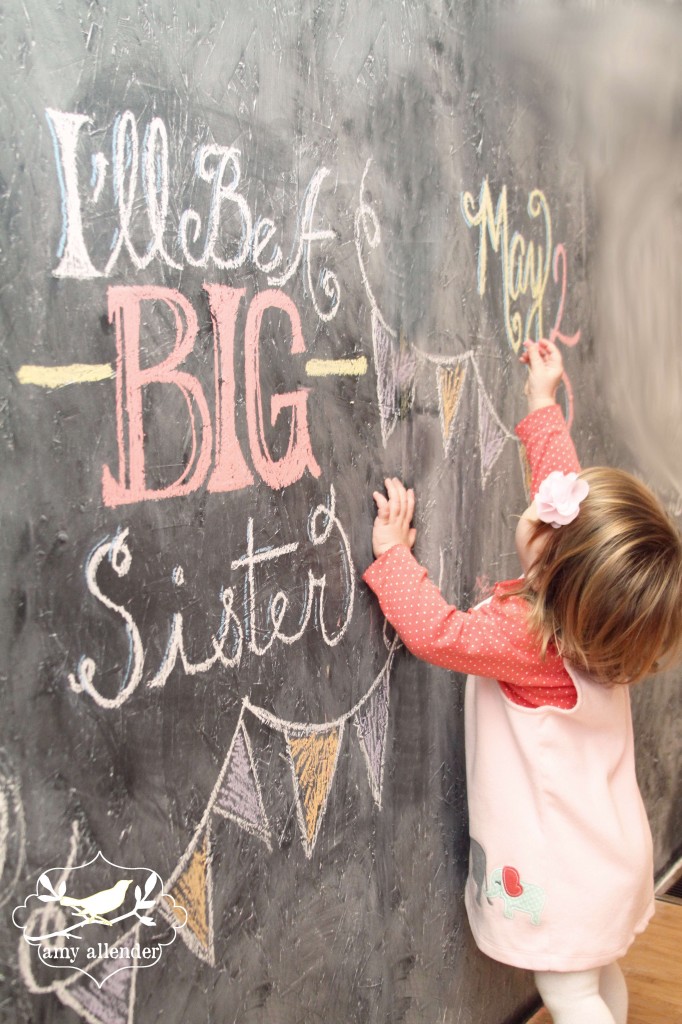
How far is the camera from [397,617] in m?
1.59

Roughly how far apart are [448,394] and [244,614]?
65 centimetres

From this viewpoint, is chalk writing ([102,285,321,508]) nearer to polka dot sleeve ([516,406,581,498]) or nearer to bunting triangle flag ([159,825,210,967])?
bunting triangle flag ([159,825,210,967])

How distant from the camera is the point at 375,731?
165cm

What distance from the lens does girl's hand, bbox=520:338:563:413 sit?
196 centimetres

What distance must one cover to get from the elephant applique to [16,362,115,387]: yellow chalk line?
3.59 feet

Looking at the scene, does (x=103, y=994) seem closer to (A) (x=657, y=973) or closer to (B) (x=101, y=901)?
(B) (x=101, y=901)

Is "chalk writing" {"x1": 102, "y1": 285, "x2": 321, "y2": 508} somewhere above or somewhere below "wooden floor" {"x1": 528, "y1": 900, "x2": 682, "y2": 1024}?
above

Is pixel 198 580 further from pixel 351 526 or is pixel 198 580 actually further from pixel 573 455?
pixel 573 455

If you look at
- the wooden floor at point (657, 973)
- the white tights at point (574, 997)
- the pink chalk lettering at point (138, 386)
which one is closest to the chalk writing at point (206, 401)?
the pink chalk lettering at point (138, 386)

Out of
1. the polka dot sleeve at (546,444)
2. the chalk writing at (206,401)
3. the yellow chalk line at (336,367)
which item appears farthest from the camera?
the polka dot sleeve at (546,444)

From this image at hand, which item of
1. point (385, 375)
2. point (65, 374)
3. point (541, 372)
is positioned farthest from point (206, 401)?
point (541, 372)

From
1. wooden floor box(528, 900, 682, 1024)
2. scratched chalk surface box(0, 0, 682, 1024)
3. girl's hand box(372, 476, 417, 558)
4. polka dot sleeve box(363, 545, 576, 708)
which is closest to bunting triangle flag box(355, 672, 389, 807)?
scratched chalk surface box(0, 0, 682, 1024)

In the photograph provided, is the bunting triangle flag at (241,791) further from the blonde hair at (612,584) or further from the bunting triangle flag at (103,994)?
the blonde hair at (612,584)

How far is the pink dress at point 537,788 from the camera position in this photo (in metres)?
1.59
